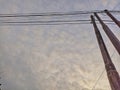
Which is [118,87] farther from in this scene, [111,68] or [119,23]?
[119,23]

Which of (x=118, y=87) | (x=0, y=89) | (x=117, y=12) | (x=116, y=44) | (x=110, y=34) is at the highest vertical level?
(x=0, y=89)

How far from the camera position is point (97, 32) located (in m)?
8.76

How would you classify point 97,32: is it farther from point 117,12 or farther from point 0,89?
point 0,89

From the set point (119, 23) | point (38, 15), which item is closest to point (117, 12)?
point (38, 15)

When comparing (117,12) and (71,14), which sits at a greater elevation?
(71,14)

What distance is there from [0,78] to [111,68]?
35225mm

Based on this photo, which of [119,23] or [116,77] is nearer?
[116,77]

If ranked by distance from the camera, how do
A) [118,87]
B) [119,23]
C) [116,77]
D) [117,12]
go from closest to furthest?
[118,87]
[116,77]
[119,23]
[117,12]

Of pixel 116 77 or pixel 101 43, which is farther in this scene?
pixel 101 43

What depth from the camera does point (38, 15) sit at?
59.9 ft

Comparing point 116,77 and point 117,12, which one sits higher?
point 117,12

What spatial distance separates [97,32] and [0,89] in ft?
106

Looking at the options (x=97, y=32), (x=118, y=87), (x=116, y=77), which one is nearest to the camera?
(x=118, y=87)

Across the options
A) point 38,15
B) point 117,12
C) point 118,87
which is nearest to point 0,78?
point 38,15
